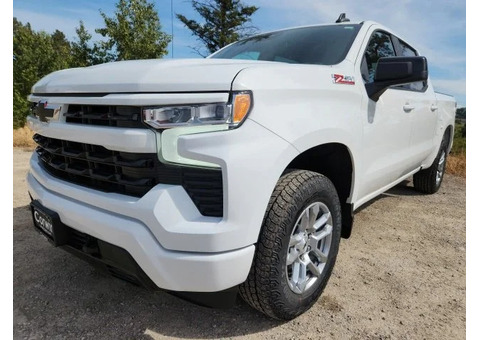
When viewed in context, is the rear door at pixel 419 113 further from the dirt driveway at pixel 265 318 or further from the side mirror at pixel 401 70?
the dirt driveway at pixel 265 318

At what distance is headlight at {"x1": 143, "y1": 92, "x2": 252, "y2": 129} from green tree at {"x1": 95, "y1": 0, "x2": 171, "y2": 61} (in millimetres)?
15822

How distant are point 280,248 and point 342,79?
1170 millimetres

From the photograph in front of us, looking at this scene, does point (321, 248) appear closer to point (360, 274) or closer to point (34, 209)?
point (360, 274)

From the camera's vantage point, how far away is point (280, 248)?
172 centimetres

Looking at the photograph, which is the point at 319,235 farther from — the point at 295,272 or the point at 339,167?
the point at 339,167

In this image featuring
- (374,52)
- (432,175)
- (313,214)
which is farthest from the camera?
(432,175)

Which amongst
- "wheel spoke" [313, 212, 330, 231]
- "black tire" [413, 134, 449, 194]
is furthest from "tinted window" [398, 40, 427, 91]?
"wheel spoke" [313, 212, 330, 231]

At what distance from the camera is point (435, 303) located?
90.1 inches

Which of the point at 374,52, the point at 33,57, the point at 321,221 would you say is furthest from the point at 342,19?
the point at 33,57

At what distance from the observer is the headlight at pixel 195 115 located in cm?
151

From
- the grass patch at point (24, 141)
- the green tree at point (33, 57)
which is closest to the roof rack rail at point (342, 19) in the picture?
the grass patch at point (24, 141)

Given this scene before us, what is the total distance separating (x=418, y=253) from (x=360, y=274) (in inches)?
29.9

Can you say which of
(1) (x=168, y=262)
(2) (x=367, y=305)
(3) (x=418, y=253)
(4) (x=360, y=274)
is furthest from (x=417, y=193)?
(1) (x=168, y=262)

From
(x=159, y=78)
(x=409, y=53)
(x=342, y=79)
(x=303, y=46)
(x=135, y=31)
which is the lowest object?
(x=159, y=78)
